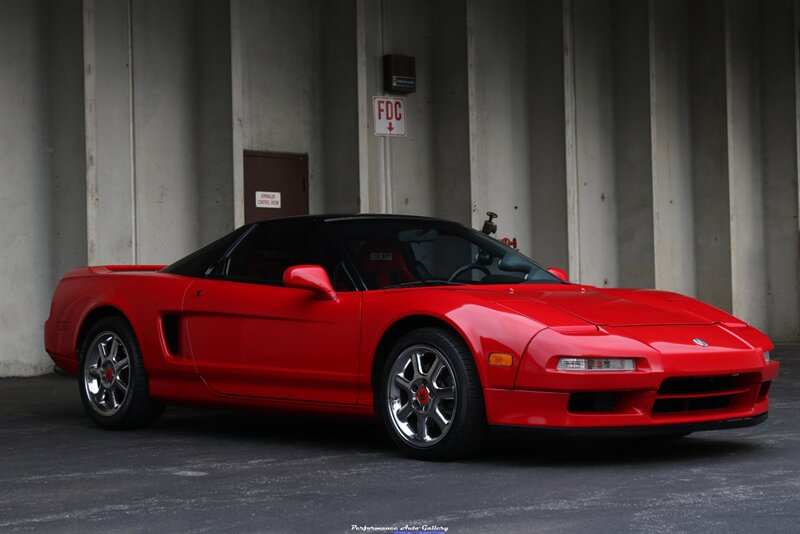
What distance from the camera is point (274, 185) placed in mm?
13734

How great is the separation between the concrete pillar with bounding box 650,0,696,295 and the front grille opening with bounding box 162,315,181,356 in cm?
971

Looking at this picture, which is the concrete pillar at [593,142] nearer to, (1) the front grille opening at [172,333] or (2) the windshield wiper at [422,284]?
(1) the front grille opening at [172,333]

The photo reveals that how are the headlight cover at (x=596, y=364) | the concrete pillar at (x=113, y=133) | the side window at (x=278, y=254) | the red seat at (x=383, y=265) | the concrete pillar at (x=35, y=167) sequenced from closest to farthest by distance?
the headlight cover at (x=596, y=364) < the red seat at (x=383, y=265) < the side window at (x=278, y=254) < the concrete pillar at (x=35, y=167) < the concrete pillar at (x=113, y=133)

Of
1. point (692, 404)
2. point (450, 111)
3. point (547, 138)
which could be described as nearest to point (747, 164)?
point (547, 138)

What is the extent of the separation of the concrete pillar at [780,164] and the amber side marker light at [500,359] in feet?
37.6

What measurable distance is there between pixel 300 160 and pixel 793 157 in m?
6.49

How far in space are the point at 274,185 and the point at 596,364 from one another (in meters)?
8.29

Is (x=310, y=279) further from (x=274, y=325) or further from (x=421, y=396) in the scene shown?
(x=421, y=396)

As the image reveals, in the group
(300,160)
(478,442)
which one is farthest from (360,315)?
(300,160)

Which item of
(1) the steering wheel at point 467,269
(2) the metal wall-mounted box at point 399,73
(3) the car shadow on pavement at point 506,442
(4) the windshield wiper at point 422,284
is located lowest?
(3) the car shadow on pavement at point 506,442

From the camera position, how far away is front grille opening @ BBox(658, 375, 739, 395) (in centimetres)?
597

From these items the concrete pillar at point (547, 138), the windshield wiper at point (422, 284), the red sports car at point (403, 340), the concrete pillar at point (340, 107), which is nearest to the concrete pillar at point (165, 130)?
the concrete pillar at point (340, 107)

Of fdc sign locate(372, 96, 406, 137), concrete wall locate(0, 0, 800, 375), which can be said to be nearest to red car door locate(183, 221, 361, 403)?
concrete wall locate(0, 0, 800, 375)

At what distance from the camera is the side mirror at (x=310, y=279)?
6621 mm
